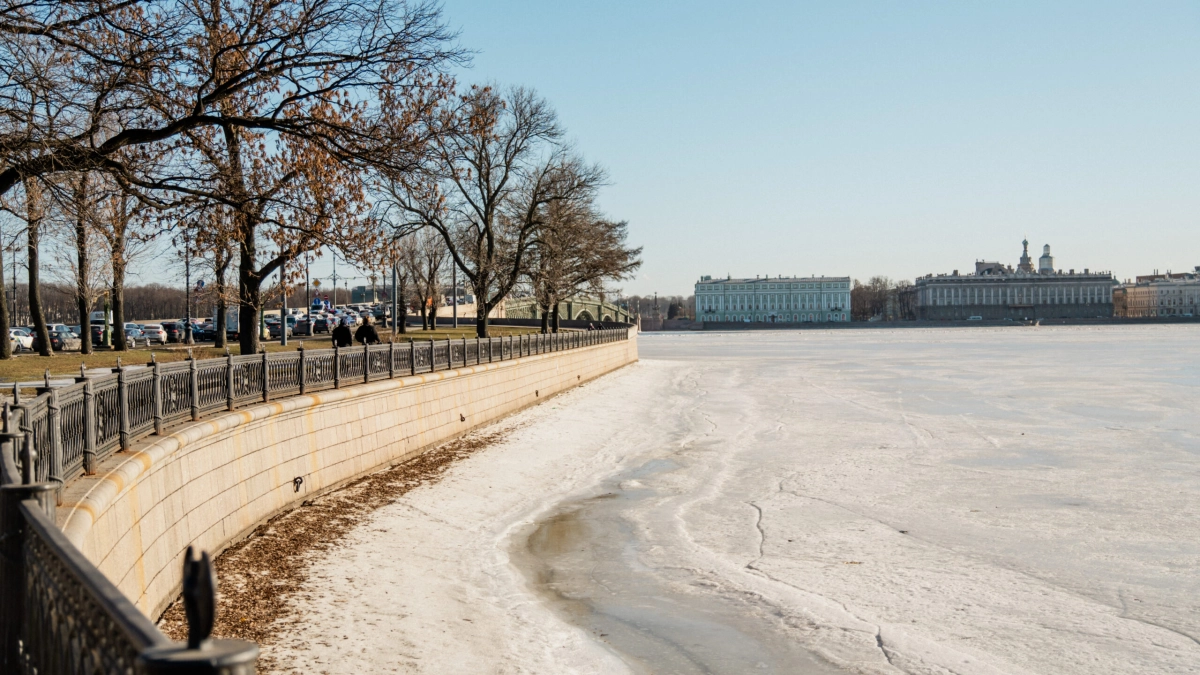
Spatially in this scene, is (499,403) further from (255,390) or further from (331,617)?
(331,617)

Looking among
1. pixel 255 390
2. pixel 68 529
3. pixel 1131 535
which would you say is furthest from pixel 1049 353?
pixel 68 529

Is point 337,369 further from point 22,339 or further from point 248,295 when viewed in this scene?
point 22,339

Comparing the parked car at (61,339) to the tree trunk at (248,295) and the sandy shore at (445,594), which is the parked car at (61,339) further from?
the sandy shore at (445,594)

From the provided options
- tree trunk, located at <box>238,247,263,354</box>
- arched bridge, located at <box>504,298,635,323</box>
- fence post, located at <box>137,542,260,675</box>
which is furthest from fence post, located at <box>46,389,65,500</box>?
arched bridge, located at <box>504,298,635,323</box>

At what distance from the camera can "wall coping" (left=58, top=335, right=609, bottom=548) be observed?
7.71m

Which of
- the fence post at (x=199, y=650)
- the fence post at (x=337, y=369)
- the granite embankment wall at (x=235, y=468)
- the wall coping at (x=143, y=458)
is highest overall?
the fence post at (x=199, y=650)

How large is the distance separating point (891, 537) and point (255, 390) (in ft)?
30.9

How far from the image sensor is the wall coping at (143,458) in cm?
771

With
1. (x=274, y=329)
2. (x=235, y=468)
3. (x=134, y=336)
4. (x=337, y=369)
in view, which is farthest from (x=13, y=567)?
(x=274, y=329)

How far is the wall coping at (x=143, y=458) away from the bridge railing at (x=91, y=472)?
0.54 feet

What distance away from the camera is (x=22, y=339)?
51.4m

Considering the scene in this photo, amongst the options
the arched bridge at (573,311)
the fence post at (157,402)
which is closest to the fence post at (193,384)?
the fence post at (157,402)

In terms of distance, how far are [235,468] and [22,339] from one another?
43651 mm

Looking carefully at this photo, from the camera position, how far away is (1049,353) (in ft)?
238
